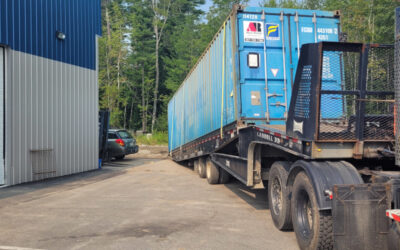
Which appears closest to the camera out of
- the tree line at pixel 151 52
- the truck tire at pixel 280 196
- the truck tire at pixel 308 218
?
the truck tire at pixel 308 218

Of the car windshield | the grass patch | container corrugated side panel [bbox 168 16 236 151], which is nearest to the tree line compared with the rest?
the grass patch

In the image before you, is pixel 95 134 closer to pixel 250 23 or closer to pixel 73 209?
pixel 73 209

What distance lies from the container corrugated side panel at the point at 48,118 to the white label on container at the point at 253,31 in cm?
748

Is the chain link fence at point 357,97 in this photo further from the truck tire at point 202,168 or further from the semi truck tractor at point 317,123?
the truck tire at point 202,168

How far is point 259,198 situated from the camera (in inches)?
316

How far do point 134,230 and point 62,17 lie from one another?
10232mm

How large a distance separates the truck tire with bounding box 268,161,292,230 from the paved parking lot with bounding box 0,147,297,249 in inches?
7.9

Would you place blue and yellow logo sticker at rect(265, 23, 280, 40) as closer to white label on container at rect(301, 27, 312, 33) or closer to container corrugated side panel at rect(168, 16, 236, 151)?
white label on container at rect(301, 27, 312, 33)

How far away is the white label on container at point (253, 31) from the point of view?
6971 millimetres

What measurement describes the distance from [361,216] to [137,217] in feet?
12.9

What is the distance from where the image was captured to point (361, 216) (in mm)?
3645

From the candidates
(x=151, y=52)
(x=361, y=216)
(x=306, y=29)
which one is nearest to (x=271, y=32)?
(x=306, y=29)

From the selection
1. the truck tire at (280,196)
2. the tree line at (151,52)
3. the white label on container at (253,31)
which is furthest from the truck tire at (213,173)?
the tree line at (151,52)

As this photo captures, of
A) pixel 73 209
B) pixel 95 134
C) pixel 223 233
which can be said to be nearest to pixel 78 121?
pixel 95 134
